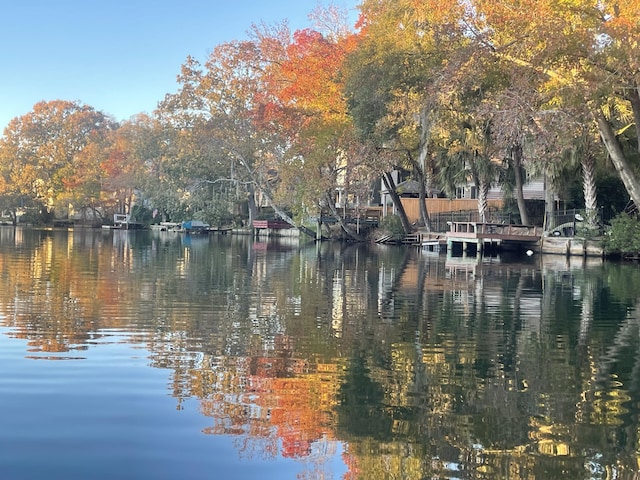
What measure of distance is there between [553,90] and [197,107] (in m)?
39.6

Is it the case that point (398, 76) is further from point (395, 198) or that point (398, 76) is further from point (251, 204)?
point (251, 204)

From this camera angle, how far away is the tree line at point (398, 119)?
2080 centimetres

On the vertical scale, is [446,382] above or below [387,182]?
below

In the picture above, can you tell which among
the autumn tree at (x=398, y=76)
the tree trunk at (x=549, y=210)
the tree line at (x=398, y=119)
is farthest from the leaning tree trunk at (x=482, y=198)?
the autumn tree at (x=398, y=76)

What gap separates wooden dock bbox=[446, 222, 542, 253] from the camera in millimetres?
39375

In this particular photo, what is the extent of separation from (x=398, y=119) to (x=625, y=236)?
12.4 m

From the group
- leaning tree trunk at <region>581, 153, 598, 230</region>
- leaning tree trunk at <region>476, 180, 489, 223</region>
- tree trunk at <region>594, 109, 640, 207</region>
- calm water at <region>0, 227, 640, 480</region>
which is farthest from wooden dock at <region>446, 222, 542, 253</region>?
calm water at <region>0, 227, 640, 480</region>

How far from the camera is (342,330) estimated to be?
1206 centimetres

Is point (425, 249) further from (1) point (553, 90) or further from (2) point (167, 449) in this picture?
(2) point (167, 449)

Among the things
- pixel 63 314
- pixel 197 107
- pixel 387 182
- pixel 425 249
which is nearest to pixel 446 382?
pixel 63 314

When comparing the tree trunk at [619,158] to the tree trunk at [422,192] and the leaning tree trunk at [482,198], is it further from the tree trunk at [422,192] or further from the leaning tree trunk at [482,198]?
the tree trunk at [422,192]

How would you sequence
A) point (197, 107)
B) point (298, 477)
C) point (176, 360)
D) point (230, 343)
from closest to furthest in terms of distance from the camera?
point (298, 477)
point (176, 360)
point (230, 343)
point (197, 107)

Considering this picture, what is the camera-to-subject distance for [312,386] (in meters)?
8.07

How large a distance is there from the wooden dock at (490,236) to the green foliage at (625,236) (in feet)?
18.0
